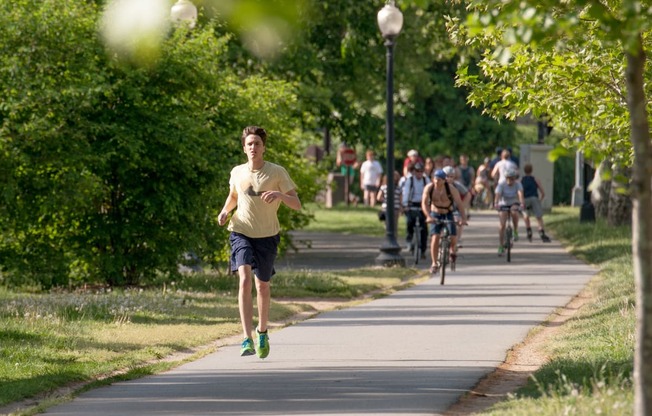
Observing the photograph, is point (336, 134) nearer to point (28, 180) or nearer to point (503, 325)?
point (28, 180)

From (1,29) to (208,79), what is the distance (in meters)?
2.93

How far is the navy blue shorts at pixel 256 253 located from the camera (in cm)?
1155

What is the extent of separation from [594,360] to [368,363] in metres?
1.80

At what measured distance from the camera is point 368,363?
36.6ft

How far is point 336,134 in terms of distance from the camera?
33656 millimetres

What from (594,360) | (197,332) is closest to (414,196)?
(197,332)

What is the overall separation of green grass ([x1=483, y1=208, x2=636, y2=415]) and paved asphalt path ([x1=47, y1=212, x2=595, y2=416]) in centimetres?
45

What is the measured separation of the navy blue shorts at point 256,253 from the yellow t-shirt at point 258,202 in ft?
0.17

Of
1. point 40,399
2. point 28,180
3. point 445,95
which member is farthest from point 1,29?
point 445,95

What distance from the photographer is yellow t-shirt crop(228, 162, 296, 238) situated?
11.6 metres

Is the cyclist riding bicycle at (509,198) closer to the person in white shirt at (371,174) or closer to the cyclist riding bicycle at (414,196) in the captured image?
the cyclist riding bicycle at (414,196)

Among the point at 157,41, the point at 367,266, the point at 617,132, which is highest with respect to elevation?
the point at 157,41

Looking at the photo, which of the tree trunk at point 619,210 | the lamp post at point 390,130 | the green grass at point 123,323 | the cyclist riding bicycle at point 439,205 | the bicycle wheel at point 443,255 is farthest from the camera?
the tree trunk at point 619,210

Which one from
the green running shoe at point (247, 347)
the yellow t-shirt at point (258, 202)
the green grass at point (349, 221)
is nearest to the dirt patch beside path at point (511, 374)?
the green running shoe at point (247, 347)
